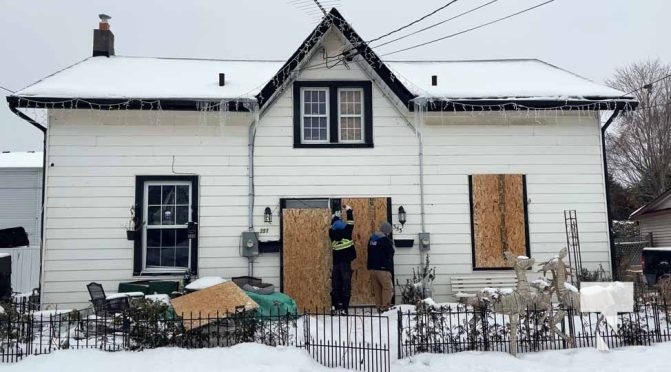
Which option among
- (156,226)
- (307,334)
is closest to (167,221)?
(156,226)

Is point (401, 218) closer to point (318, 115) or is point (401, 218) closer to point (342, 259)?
point (342, 259)

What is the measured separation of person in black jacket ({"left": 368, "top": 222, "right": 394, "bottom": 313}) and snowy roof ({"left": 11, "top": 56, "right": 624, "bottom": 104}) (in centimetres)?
317

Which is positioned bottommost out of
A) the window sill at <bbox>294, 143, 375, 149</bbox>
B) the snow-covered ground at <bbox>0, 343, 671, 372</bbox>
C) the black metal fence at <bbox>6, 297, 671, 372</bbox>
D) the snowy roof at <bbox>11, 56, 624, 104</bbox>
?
the snow-covered ground at <bbox>0, 343, 671, 372</bbox>

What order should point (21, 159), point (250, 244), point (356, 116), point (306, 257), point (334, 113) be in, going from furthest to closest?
1. point (21, 159)
2. point (356, 116)
3. point (334, 113)
4. point (306, 257)
5. point (250, 244)

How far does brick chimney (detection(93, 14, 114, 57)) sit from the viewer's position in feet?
46.6

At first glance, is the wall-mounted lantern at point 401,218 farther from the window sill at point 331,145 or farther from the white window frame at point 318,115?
the white window frame at point 318,115

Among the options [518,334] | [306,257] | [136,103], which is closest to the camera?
[518,334]

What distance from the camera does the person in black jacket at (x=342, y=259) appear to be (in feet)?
33.6

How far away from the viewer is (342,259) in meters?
10.3

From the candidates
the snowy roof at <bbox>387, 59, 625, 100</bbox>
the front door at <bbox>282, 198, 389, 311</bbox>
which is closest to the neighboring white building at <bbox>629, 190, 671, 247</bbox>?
the snowy roof at <bbox>387, 59, 625, 100</bbox>

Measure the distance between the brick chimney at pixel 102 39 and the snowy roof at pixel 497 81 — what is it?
750 cm

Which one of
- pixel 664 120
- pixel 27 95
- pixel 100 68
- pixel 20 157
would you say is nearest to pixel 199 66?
pixel 100 68

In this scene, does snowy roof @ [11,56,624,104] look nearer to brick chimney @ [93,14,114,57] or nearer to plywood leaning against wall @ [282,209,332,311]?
brick chimney @ [93,14,114,57]

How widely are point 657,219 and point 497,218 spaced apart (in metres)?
15.8
